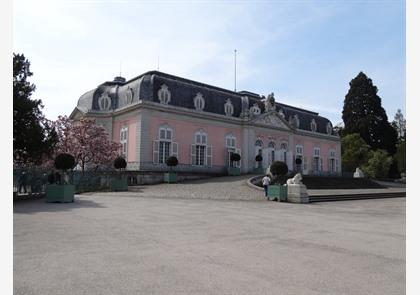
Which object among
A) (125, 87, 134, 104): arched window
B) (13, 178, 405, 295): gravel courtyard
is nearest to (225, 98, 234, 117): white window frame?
(125, 87, 134, 104): arched window

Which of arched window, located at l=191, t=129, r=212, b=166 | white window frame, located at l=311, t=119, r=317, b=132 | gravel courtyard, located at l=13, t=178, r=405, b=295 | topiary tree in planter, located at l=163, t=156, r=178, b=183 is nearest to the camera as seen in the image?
gravel courtyard, located at l=13, t=178, r=405, b=295

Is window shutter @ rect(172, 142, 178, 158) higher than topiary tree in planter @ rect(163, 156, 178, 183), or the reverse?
window shutter @ rect(172, 142, 178, 158)

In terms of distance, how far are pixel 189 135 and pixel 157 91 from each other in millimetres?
5025

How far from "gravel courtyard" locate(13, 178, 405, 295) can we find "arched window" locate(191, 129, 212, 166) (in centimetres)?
2419

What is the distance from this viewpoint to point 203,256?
6.27 metres

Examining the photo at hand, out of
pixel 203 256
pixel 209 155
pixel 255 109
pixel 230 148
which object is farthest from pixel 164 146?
pixel 203 256

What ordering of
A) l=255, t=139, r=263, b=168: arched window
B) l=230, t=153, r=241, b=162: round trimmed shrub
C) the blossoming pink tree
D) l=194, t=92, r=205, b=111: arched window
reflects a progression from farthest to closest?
1. l=255, t=139, r=263, b=168: arched window
2. l=230, t=153, r=241, b=162: round trimmed shrub
3. l=194, t=92, r=205, b=111: arched window
4. the blossoming pink tree

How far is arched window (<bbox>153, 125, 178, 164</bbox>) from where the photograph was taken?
106 ft

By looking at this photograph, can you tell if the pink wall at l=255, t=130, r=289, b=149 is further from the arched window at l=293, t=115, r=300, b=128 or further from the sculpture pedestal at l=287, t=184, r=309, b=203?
the sculpture pedestal at l=287, t=184, r=309, b=203

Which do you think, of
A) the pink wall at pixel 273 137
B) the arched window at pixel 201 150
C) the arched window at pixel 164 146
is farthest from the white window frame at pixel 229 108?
the arched window at pixel 164 146

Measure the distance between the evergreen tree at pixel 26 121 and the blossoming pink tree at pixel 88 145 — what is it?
468 inches
